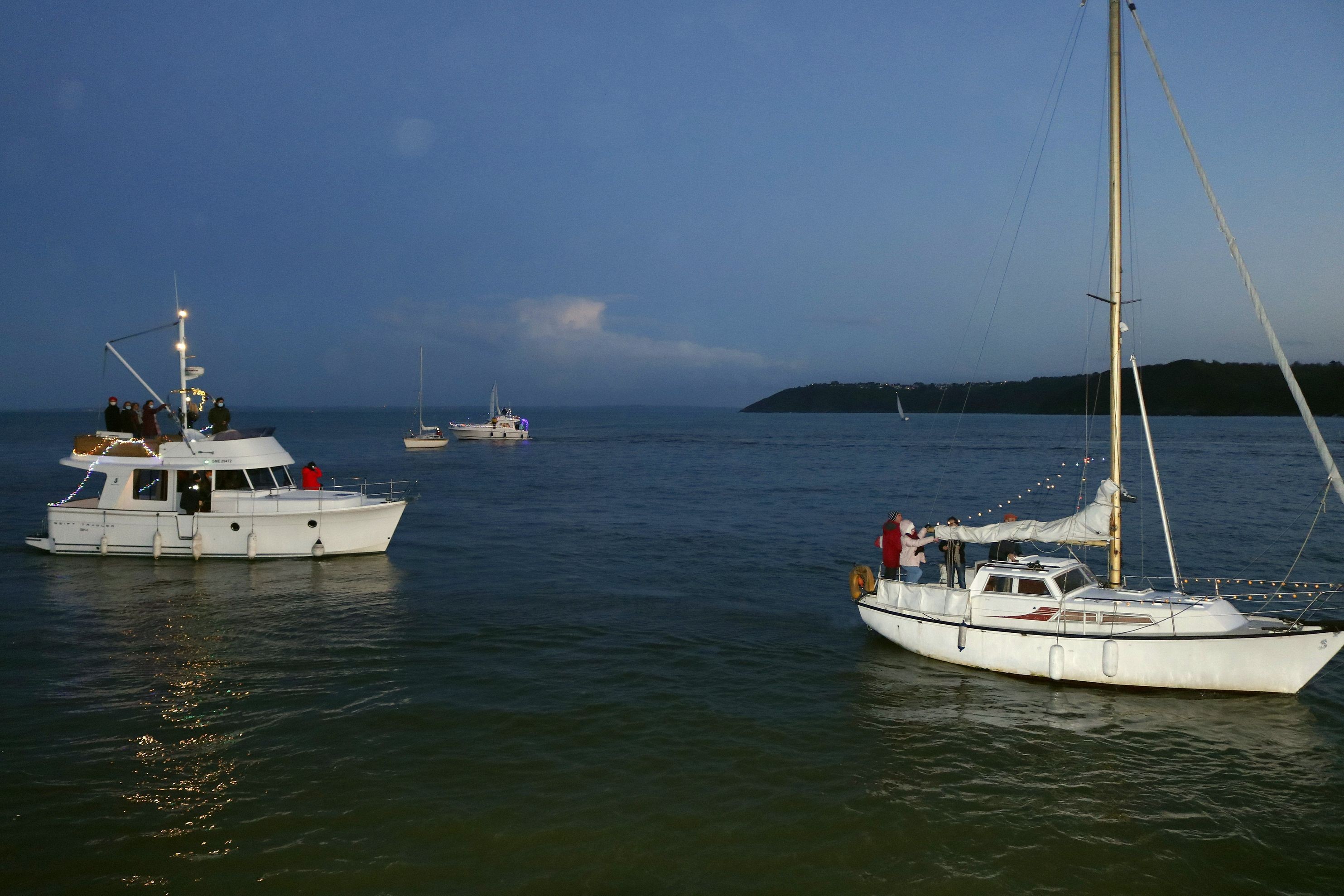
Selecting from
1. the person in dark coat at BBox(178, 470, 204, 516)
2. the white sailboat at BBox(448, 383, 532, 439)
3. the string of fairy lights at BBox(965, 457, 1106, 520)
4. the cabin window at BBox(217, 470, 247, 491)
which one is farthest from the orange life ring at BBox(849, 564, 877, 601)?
the white sailboat at BBox(448, 383, 532, 439)

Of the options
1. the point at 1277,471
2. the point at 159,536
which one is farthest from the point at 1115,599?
the point at 1277,471

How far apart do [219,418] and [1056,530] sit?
23.5 m

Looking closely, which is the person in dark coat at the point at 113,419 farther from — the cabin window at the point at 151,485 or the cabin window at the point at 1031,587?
the cabin window at the point at 1031,587

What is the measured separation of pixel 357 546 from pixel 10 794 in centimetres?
1553

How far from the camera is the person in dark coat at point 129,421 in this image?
25.4 metres

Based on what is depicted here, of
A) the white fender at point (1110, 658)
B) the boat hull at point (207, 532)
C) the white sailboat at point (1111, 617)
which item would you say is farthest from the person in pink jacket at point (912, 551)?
the boat hull at point (207, 532)

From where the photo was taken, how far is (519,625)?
18.6 metres

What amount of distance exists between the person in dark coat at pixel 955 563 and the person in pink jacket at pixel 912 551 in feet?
1.60

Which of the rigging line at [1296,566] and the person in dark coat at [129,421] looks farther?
the person in dark coat at [129,421]

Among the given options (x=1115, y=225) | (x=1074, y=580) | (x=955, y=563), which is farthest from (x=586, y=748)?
(x=1115, y=225)

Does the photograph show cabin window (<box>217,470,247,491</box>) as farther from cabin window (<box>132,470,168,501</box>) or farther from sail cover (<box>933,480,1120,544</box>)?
sail cover (<box>933,480,1120,544</box>)

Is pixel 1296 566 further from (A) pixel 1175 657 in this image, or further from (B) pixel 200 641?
(B) pixel 200 641

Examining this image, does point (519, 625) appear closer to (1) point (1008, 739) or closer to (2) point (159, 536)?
(1) point (1008, 739)

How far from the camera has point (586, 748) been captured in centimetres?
1198
